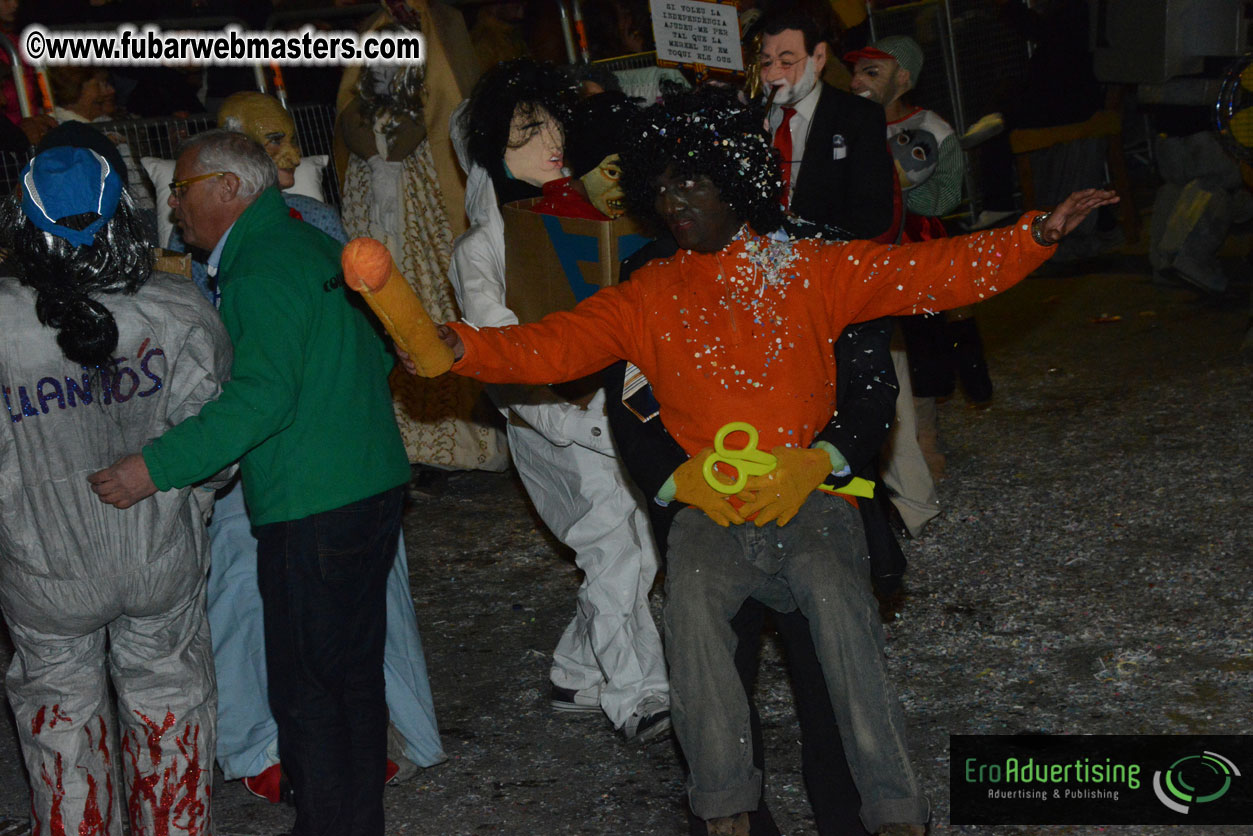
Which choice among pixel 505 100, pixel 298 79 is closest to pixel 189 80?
pixel 298 79

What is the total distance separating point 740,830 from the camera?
306 centimetres

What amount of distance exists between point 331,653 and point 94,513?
0.66 meters

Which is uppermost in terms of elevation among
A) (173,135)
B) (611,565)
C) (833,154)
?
(173,135)

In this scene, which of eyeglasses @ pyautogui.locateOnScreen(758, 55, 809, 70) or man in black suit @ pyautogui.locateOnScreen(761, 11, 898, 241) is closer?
man in black suit @ pyautogui.locateOnScreen(761, 11, 898, 241)

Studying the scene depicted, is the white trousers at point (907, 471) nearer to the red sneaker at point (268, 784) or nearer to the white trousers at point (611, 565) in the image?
the white trousers at point (611, 565)

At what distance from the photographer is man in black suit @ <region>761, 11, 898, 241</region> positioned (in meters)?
4.77

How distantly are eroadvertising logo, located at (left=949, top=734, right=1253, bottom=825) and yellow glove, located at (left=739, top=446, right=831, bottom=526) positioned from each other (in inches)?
47.4

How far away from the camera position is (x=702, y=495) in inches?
122

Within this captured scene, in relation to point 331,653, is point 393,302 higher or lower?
higher

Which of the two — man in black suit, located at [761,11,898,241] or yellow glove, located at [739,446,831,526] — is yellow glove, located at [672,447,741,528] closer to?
yellow glove, located at [739,446,831,526]

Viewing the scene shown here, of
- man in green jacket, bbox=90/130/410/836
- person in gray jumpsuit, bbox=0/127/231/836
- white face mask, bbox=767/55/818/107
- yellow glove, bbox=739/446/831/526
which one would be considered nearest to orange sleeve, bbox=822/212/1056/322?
yellow glove, bbox=739/446/831/526

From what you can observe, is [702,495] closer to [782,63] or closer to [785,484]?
[785,484]

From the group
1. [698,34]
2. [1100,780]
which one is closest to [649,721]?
[1100,780]

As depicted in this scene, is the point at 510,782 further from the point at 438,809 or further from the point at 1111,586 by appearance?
the point at 1111,586
